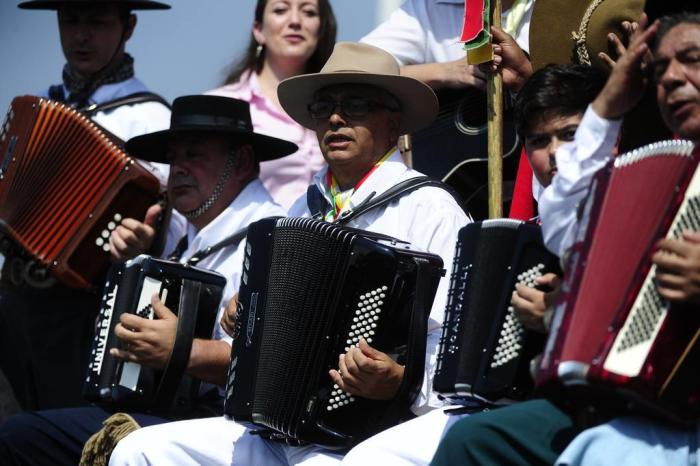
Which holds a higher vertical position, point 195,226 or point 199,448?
point 195,226

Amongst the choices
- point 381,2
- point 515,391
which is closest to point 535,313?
point 515,391

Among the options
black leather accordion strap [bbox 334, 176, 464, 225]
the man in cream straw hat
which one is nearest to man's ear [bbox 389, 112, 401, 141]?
the man in cream straw hat

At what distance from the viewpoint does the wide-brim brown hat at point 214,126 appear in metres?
5.94

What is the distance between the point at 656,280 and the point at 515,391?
2.41 feet

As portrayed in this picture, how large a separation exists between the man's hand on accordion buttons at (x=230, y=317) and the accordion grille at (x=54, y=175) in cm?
109

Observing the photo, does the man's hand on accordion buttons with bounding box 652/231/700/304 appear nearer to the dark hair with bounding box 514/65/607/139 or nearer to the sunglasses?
the dark hair with bounding box 514/65/607/139

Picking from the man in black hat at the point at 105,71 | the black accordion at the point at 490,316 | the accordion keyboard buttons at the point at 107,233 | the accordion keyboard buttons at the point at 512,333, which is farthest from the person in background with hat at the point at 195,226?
the accordion keyboard buttons at the point at 512,333

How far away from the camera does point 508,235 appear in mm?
4004

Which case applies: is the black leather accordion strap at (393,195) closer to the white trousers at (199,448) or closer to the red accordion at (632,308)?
the white trousers at (199,448)

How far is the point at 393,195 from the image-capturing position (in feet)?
16.4

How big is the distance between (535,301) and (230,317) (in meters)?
1.61

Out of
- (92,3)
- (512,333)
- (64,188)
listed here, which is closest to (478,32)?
(512,333)

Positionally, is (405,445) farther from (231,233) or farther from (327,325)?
(231,233)

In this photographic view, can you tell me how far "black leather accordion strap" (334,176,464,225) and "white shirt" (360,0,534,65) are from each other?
0.92 m
